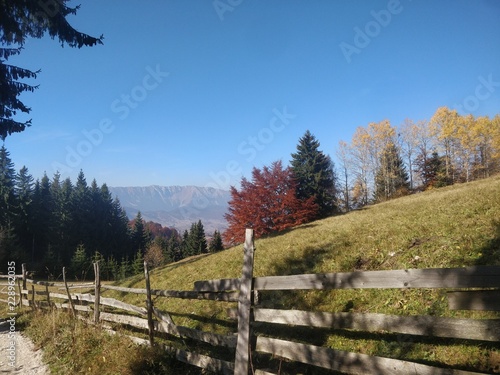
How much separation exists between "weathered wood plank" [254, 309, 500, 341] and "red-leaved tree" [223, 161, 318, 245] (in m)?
23.4

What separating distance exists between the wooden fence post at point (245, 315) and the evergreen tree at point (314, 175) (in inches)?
1316

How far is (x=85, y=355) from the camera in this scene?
22.6 feet

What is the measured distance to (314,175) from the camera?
3925 cm

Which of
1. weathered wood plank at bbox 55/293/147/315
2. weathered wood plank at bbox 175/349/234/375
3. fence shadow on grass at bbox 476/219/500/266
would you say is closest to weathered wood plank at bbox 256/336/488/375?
weathered wood plank at bbox 175/349/234/375

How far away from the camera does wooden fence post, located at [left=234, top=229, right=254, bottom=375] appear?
4711 mm

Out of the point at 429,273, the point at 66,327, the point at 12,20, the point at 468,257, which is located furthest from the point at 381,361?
the point at 12,20

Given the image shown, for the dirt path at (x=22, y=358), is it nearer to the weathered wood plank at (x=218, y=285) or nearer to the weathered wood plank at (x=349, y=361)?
the weathered wood plank at (x=218, y=285)

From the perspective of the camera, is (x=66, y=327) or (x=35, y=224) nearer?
(x=66, y=327)

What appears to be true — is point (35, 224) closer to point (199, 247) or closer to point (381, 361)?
point (199, 247)

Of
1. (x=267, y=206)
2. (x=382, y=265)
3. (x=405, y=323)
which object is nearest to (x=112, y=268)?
(x=267, y=206)

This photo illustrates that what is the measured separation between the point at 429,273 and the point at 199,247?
60.1 meters

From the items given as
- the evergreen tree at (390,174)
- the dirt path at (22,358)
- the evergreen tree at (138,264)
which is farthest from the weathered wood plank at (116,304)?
the evergreen tree at (390,174)

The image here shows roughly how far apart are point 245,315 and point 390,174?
1790 inches

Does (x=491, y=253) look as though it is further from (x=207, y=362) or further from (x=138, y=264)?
(x=138, y=264)
